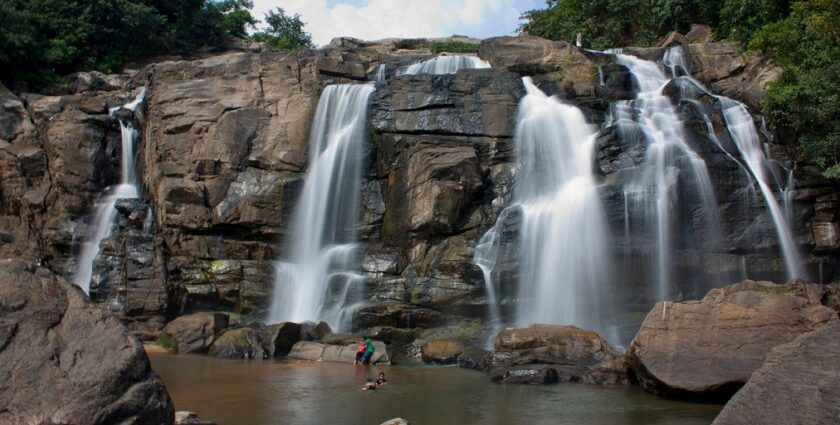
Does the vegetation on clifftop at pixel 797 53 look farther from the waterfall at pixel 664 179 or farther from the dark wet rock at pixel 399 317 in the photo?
the dark wet rock at pixel 399 317

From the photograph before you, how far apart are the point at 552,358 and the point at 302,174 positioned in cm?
1325

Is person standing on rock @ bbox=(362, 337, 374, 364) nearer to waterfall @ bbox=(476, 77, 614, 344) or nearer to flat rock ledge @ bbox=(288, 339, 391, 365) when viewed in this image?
flat rock ledge @ bbox=(288, 339, 391, 365)

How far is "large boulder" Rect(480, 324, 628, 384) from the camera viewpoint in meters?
15.4

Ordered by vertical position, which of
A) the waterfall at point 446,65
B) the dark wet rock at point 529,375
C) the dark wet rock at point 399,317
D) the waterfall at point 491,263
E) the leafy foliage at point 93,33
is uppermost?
the leafy foliage at point 93,33

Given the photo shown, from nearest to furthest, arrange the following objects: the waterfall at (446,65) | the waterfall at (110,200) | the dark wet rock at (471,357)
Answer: the dark wet rock at (471,357) → the waterfall at (110,200) → the waterfall at (446,65)

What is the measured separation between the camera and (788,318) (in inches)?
537

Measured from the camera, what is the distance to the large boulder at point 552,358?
15.4 m

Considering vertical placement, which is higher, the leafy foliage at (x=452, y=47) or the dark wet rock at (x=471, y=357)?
the leafy foliage at (x=452, y=47)

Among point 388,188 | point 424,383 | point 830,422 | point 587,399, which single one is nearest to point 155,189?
point 388,188

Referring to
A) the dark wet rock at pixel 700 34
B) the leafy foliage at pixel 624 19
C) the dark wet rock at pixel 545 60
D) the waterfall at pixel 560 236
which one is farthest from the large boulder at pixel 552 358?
the leafy foliage at pixel 624 19

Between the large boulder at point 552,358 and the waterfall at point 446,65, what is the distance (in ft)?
54.3

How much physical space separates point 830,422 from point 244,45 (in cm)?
4136

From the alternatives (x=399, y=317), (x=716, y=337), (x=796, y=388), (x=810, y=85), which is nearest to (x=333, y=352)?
(x=399, y=317)

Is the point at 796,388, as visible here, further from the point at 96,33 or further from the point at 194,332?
the point at 96,33
